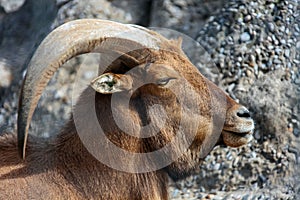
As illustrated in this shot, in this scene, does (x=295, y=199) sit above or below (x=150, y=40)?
below

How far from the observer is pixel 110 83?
596cm

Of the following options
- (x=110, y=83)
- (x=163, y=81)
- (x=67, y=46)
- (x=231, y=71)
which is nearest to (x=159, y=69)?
(x=163, y=81)

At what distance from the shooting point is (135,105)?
20.4ft

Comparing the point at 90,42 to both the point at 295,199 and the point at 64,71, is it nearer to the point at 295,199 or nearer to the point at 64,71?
the point at 295,199

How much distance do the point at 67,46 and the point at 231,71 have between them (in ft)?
15.0

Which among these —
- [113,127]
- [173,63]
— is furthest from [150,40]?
[113,127]

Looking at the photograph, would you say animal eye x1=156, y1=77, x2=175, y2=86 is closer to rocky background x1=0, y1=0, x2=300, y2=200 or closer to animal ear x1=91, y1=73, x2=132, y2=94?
animal ear x1=91, y1=73, x2=132, y2=94

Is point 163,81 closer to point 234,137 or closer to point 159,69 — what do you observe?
point 159,69

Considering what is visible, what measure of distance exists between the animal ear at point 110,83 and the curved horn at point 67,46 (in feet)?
0.79

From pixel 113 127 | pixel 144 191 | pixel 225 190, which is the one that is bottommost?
pixel 225 190

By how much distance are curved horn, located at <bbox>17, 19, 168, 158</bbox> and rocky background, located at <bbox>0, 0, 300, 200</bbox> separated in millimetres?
3011

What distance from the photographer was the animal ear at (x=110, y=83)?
593cm

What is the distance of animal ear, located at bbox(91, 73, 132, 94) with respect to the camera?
5926 millimetres

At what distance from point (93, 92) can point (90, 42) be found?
0.48 metres
